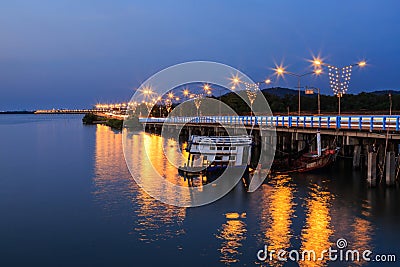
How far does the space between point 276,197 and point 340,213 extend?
14.8 ft

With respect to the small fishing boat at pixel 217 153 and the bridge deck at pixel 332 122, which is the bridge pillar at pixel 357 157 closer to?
the bridge deck at pixel 332 122

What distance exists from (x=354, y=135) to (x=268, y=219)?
12.2 meters

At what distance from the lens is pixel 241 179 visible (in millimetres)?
31562

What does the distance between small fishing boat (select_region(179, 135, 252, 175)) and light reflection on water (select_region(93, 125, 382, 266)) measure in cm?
320

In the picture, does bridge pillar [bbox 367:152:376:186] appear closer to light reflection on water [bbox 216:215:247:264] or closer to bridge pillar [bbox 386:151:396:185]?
bridge pillar [bbox 386:151:396:185]

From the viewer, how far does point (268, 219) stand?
2152 cm

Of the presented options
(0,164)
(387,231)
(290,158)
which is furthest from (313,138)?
(0,164)

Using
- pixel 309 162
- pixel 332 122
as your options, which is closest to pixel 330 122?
pixel 332 122

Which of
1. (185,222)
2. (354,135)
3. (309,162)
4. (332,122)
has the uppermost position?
(332,122)

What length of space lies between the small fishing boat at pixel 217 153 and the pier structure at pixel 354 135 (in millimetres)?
5698

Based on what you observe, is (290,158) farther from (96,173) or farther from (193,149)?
(96,173)

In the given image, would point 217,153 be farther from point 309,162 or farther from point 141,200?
point 141,200

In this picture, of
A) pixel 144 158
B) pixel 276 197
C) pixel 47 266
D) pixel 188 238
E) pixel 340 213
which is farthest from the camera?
pixel 144 158

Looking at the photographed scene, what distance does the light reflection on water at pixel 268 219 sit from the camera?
1820 centimetres
